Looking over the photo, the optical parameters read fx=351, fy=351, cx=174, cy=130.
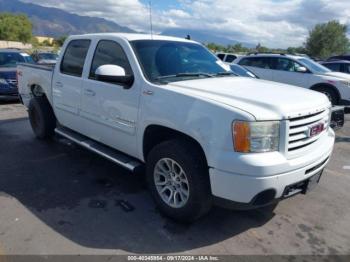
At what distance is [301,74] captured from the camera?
11.5 meters

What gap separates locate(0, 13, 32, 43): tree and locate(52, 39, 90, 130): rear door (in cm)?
11648

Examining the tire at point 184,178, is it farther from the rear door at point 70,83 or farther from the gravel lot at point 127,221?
the rear door at point 70,83

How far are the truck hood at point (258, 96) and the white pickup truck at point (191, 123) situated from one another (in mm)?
10

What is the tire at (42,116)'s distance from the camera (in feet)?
20.3

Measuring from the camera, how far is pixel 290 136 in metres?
3.17

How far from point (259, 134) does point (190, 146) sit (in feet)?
2.37

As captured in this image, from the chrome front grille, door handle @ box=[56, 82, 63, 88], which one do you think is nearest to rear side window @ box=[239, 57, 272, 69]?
door handle @ box=[56, 82, 63, 88]

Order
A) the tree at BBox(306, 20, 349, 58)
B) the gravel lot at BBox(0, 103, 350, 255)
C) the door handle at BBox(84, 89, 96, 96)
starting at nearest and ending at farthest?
1. the gravel lot at BBox(0, 103, 350, 255)
2. the door handle at BBox(84, 89, 96, 96)
3. the tree at BBox(306, 20, 349, 58)

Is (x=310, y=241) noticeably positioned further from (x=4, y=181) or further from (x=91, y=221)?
(x=4, y=181)

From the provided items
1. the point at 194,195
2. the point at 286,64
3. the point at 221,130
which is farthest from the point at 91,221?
the point at 286,64

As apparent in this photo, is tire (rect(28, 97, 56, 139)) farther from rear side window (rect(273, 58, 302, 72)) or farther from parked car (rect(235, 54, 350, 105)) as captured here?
rear side window (rect(273, 58, 302, 72))

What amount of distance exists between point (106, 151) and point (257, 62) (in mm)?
9510

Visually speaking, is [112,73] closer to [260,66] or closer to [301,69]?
[301,69]

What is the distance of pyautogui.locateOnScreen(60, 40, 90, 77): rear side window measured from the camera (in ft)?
16.4
